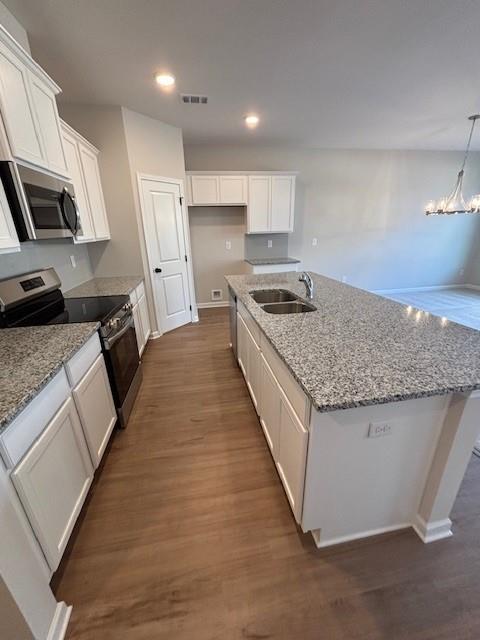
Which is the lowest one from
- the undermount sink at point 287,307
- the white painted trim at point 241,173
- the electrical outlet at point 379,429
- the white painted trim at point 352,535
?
the white painted trim at point 352,535

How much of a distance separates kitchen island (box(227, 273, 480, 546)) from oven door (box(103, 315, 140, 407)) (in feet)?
3.80

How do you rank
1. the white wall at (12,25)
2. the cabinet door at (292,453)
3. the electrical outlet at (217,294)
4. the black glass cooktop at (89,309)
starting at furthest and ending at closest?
the electrical outlet at (217,294), the black glass cooktop at (89,309), the white wall at (12,25), the cabinet door at (292,453)

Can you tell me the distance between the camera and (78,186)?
8.39 ft

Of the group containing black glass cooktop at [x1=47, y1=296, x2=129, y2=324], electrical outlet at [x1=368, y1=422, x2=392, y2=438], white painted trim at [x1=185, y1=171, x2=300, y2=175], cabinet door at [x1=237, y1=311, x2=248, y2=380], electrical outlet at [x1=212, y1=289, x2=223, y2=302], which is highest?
white painted trim at [x1=185, y1=171, x2=300, y2=175]

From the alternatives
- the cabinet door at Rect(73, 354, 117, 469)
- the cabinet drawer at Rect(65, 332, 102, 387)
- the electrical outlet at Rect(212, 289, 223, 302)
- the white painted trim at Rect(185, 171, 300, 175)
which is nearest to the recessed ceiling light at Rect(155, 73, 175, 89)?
the white painted trim at Rect(185, 171, 300, 175)

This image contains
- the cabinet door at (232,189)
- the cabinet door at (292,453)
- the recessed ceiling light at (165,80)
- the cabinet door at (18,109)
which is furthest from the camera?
the cabinet door at (232,189)

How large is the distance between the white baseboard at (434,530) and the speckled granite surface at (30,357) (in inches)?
74.5

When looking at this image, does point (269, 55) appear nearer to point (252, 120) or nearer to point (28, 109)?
point (252, 120)

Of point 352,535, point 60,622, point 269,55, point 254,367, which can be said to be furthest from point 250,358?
point 269,55

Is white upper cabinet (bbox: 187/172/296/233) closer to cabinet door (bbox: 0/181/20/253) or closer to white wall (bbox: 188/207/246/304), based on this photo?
white wall (bbox: 188/207/246/304)

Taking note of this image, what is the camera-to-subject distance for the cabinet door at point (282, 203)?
14.7ft

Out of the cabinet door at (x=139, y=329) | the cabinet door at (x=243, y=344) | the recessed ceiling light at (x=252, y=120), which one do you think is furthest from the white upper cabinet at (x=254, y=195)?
the cabinet door at (x=243, y=344)

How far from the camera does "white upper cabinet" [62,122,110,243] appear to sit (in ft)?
7.94

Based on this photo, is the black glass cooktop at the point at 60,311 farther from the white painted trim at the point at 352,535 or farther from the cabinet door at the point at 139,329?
the white painted trim at the point at 352,535
